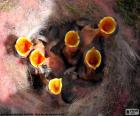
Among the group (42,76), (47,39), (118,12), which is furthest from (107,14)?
(42,76)

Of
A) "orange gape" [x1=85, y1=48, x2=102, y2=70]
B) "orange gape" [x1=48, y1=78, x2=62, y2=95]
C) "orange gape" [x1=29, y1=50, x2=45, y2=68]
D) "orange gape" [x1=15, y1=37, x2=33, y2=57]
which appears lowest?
"orange gape" [x1=48, y1=78, x2=62, y2=95]

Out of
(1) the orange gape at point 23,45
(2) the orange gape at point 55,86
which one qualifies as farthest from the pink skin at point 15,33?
(2) the orange gape at point 55,86

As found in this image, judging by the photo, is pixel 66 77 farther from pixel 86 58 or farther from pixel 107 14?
pixel 107 14

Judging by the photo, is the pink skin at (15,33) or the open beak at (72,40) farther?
the pink skin at (15,33)

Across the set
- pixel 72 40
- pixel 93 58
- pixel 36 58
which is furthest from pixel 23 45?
pixel 93 58

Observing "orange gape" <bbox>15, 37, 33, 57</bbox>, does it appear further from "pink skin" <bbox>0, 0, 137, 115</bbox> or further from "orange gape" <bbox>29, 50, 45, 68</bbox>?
"pink skin" <bbox>0, 0, 137, 115</bbox>

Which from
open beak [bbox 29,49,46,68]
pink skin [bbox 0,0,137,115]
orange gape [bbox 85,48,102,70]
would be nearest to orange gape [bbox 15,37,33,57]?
open beak [bbox 29,49,46,68]

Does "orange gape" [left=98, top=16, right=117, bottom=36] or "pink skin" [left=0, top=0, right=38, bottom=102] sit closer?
"orange gape" [left=98, top=16, right=117, bottom=36]

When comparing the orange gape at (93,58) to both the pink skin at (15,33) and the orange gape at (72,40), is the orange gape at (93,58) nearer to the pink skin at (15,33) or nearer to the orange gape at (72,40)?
the orange gape at (72,40)
